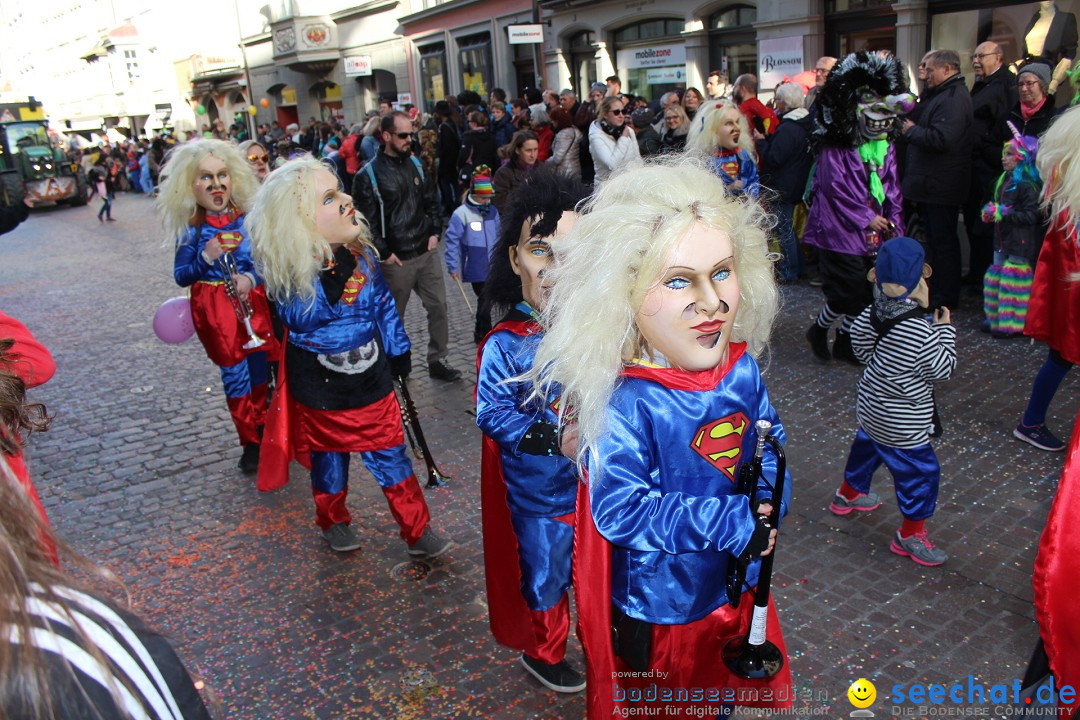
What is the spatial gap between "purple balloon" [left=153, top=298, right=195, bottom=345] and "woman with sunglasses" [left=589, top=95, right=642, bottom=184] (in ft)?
12.6

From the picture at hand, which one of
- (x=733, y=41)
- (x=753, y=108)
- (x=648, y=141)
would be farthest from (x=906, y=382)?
(x=733, y=41)

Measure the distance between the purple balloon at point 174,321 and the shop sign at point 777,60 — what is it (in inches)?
383

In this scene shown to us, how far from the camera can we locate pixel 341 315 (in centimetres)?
368

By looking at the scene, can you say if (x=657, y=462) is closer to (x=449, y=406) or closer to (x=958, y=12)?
(x=449, y=406)

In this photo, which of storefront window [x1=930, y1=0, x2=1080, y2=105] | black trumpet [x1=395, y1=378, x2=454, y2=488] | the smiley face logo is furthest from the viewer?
storefront window [x1=930, y1=0, x2=1080, y2=105]

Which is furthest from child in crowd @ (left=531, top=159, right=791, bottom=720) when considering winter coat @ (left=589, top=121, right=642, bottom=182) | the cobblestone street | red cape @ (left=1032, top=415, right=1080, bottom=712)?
winter coat @ (left=589, top=121, right=642, bottom=182)

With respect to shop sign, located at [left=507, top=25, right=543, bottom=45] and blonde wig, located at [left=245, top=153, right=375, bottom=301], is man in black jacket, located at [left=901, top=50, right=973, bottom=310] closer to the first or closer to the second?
blonde wig, located at [left=245, top=153, right=375, bottom=301]

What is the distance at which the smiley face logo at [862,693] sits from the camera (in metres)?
2.76

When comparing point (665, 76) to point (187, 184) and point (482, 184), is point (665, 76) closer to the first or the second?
point (482, 184)

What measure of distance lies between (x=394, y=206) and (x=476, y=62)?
1820 cm

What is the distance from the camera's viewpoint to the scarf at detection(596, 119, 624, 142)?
25.0 ft

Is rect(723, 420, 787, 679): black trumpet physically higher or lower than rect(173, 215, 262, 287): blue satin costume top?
lower

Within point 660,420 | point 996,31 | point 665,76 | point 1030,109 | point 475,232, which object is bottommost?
point 660,420

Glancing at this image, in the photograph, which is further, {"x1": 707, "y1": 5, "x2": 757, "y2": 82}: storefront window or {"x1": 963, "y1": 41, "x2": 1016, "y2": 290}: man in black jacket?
{"x1": 707, "y1": 5, "x2": 757, "y2": 82}: storefront window
